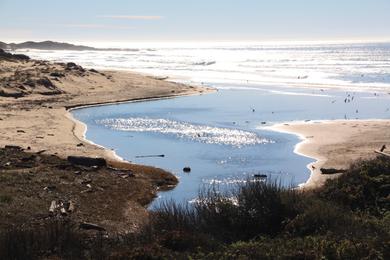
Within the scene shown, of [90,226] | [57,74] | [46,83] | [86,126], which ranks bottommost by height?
[86,126]

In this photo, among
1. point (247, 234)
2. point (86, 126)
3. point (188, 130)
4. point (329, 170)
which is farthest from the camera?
point (86, 126)

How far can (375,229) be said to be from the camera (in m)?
10.7

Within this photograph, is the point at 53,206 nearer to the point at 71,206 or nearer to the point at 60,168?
the point at 71,206

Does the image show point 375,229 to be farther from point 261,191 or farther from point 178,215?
point 178,215

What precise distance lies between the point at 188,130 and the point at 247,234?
23115 mm

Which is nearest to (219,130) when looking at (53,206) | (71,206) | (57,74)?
(71,206)

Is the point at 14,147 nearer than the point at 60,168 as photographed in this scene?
No

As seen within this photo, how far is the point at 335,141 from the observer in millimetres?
29688

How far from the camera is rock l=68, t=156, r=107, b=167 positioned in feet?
75.7

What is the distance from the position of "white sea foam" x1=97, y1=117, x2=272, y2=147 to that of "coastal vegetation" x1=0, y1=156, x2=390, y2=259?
16.8 meters

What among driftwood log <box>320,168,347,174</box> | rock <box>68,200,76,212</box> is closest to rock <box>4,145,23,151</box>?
rock <box>68,200,76,212</box>

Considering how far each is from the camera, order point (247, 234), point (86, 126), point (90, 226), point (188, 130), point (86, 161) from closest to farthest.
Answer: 1. point (247, 234)
2. point (90, 226)
3. point (86, 161)
4. point (188, 130)
5. point (86, 126)

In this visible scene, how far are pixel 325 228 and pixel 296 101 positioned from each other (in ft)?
129

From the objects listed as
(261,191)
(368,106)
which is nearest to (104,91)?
(368,106)
